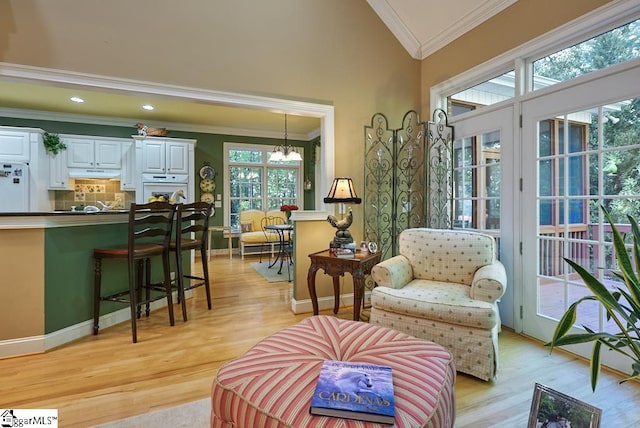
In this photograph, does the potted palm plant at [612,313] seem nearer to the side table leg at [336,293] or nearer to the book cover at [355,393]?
the book cover at [355,393]

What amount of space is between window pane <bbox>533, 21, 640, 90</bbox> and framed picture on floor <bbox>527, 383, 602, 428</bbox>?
84.2 inches

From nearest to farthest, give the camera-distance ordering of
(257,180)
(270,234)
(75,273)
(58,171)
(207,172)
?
1. (75,273)
2. (58,171)
3. (270,234)
4. (207,172)
5. (257,180)

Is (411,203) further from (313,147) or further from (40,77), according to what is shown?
(313,147)

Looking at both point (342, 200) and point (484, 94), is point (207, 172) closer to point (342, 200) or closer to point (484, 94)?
point (342, 200)

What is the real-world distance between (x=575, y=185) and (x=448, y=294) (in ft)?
4.18

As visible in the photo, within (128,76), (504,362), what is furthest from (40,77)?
(504,362)

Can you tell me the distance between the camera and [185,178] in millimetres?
6059

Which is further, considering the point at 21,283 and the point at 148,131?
the point at 148,131

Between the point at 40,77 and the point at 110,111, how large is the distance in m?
3.57

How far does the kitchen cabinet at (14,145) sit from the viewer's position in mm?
4992

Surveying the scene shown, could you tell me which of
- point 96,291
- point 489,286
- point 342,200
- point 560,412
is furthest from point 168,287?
point 560,412

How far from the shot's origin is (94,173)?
18.6ft

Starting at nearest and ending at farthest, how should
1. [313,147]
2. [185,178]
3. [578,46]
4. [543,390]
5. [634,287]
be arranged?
1. [634,287]
2. [543,390]
3. [578,46]
4. [185,178]
5. [313,147]

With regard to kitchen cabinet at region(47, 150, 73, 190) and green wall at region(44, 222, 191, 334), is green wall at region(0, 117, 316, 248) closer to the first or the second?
kitchen cabinet at region(47, 150, 73, 190)
